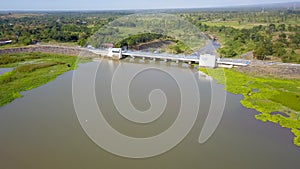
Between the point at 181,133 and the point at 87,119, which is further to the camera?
the point at 87,119

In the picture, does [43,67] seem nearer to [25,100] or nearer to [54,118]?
[25,100]

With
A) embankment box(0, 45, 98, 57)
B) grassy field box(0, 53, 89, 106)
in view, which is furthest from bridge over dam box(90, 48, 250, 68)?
grassy field box(0, 53, 89, 106)

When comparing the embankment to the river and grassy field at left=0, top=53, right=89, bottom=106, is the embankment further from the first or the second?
the river

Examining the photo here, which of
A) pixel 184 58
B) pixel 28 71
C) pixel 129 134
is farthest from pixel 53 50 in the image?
pixel 129 134

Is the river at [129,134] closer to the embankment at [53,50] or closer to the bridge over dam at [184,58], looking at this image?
the bridge over dam at [184,58]

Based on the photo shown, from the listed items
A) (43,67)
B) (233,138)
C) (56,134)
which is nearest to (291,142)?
(233,138)

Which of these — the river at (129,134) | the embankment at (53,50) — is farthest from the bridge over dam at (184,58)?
the river at (129,134)
